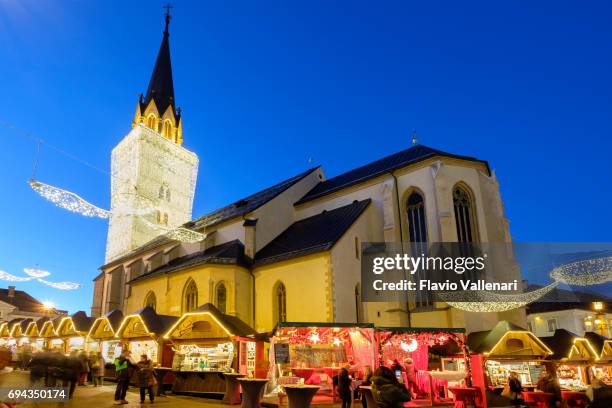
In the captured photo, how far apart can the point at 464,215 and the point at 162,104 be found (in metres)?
34.9

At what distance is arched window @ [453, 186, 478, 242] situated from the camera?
22.8 m

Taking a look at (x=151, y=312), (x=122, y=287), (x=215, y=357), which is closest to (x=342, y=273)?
(x=215, y=357)

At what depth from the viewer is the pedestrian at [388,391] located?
5645 mm

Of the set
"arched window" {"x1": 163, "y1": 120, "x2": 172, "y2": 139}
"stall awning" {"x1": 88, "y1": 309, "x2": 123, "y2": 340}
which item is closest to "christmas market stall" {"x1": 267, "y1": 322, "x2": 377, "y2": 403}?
"stall awning" {"x1": 88, "y1": 309, "x2": 123, "y2": 340}

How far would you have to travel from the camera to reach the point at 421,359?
55.2 feet

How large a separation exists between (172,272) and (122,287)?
518 inches

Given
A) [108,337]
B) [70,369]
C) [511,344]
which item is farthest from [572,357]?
[108,337]

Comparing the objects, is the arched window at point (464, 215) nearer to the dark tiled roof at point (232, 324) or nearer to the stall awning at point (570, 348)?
the stall awning at point (570, 348)

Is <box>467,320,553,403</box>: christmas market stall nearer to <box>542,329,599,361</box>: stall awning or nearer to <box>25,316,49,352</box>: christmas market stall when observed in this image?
<box>542,329,599,361</box>: stall awning

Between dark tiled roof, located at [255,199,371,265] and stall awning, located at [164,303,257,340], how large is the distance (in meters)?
5.55

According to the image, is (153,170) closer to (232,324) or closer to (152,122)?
(152,122)

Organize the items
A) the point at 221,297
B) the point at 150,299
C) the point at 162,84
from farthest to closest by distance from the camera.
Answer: the point at 162,84 < the point at 150,299 < the point at 221,297

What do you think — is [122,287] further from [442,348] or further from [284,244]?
[442,348]

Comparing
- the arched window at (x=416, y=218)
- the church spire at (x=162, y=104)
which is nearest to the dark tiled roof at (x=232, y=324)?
the arched window at (x=416, y=218)
